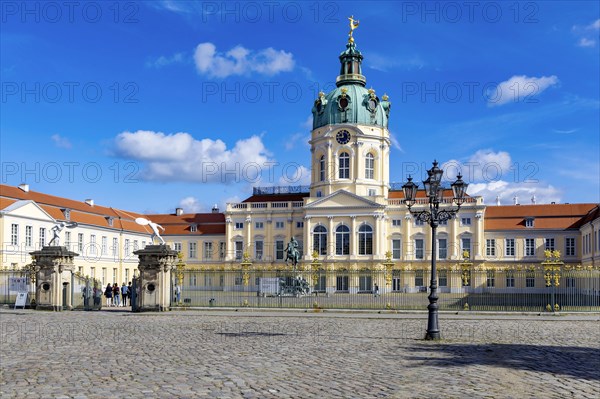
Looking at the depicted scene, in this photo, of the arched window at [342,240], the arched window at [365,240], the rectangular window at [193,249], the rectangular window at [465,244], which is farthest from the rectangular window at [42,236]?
the rectangular window at [465,244]

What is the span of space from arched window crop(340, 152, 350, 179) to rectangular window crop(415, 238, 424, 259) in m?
10.2

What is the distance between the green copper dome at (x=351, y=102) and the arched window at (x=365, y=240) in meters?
11.9

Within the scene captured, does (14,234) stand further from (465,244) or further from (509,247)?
(509,247)

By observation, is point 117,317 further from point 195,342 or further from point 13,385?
point 13,385

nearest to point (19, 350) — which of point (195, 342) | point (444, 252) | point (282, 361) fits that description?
point (195, 342)

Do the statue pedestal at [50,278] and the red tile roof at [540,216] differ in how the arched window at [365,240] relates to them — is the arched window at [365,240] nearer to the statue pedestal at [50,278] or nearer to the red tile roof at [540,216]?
the red tile roof at [540,216]

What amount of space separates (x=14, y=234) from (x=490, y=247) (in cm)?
4542

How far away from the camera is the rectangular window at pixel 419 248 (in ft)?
232

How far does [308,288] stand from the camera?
4484 cm

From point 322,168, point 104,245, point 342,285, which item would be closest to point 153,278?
point 342,285

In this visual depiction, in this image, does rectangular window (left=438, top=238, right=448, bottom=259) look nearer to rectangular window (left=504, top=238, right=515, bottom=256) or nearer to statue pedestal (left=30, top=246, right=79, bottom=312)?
rectangular window (left=504, top=238, right=515, bottom=256)

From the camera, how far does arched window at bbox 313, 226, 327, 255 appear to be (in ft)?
233

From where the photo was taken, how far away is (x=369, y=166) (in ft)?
241

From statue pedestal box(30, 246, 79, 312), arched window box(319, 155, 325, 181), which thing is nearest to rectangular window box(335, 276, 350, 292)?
statue pedestal box(30, 246, 79, 312)
